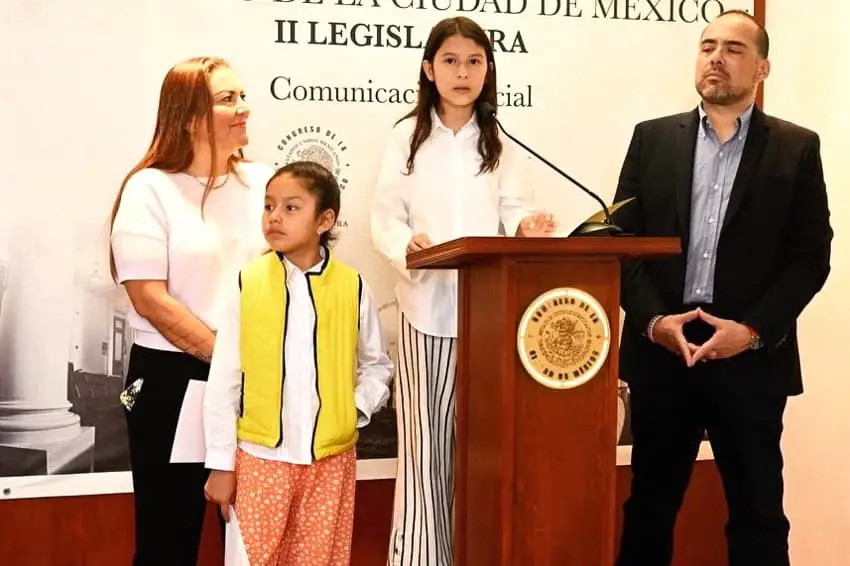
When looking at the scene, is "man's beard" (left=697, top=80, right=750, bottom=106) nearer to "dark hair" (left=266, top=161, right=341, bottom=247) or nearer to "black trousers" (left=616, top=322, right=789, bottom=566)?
"black trousers" (left=616, top=322, right=789, bottom=566)

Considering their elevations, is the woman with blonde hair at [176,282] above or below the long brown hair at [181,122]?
below

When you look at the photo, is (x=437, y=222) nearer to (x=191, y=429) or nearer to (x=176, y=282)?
(x=176, y=282)

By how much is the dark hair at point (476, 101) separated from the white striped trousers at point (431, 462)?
489 mm

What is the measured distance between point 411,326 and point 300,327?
1.22 ft

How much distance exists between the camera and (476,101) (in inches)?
94.3

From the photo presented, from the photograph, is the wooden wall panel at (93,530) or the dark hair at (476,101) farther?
the wooden wall panel at (93,530)

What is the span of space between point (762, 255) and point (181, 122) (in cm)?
151

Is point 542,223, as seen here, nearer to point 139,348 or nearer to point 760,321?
point 760,321

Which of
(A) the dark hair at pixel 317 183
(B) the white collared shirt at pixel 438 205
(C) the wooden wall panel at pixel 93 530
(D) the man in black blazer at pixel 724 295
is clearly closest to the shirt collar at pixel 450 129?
(B) the white collared shirt at pixel 438 205

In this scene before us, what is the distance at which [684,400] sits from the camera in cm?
239

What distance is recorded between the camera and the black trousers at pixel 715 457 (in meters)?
2.32

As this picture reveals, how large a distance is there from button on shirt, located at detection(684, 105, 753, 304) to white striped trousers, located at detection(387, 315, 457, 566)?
2.18 ft

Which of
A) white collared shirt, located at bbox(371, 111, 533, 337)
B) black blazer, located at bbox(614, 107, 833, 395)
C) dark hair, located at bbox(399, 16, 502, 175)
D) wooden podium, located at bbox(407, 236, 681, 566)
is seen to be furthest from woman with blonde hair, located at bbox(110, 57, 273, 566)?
black blazer, located at bbox(614, 107, 833, 395)

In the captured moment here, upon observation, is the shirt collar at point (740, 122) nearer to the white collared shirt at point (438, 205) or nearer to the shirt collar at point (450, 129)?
the white collared shirt at point (438, 205)
